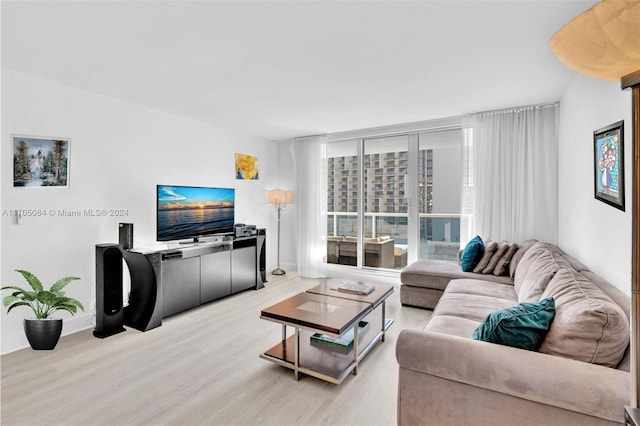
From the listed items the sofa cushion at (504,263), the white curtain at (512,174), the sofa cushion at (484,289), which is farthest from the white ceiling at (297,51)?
the sofa cushion at (484,289)

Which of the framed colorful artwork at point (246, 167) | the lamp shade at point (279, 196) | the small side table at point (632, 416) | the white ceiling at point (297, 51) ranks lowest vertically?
the small side table at point (632, 416)

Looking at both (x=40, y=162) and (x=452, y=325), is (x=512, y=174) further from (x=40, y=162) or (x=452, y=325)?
(x=40, y=162)

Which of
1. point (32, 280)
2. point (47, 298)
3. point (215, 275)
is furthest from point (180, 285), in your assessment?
point (32, 280)

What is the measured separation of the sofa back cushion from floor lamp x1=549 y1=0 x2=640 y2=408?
1202mm

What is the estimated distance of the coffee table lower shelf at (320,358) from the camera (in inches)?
89.3

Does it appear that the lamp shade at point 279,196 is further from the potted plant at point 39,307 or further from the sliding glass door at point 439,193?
the potted plant at point 39,307

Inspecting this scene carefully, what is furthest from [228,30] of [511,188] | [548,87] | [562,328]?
[511,188]

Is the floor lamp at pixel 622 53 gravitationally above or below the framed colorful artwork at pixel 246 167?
below

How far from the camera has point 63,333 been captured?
10.1ft

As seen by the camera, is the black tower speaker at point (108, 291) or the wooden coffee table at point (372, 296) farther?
the black tower speaker at point (108, 291)

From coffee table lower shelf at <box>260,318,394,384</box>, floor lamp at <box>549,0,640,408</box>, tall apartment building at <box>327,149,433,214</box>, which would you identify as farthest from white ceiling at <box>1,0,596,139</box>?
coffee table lower shelf at <box>260,318,394,384</box>

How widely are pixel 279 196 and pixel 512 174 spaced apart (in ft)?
11.0

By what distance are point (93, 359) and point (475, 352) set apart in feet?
9.34

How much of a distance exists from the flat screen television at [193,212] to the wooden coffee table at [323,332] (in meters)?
1.98
